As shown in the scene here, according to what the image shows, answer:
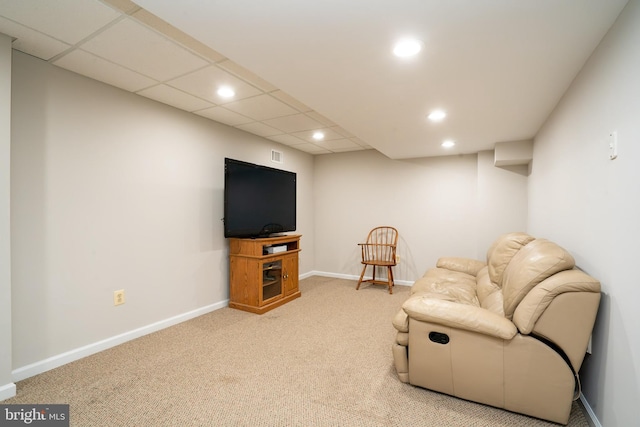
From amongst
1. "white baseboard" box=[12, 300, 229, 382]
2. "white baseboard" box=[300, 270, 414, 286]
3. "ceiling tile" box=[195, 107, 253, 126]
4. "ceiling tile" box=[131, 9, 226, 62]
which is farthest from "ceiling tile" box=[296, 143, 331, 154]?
"white baseboard" box=[12, 300, 229, 382]

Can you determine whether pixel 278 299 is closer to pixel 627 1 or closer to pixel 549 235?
pixel 549 235

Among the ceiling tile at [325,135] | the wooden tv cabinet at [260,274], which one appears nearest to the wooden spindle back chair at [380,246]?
the wooden tv cabinet at [260,274]

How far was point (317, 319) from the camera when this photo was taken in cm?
329

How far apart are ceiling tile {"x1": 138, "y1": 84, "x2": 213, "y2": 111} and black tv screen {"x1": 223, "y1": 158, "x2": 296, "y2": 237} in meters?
0.63

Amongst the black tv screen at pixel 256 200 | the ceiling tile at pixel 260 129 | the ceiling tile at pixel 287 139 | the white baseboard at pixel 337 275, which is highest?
the ceiling tile at pixel 260 129

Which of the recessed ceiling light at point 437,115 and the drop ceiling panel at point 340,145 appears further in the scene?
the drop ceiling panel at point 340,145

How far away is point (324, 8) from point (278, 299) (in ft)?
10.5

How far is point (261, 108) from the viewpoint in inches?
123

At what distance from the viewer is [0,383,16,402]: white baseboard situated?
1841 millimetres

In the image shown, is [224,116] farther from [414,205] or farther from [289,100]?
[414,205]

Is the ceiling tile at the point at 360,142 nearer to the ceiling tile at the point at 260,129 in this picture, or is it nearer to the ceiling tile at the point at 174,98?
the ceiling tile at the point at 260,129

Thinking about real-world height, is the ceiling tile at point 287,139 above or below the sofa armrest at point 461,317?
above

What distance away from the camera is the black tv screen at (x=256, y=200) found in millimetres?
3408

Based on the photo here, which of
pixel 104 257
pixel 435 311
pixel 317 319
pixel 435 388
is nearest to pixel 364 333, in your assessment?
pixel 317 319
